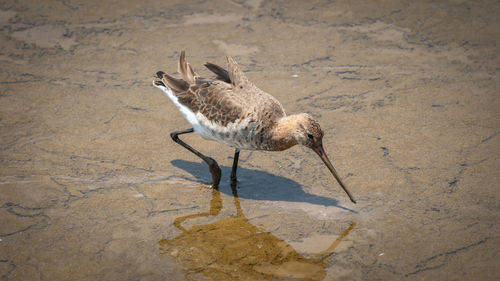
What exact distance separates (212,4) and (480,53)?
505cm

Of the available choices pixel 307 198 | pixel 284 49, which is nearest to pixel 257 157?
pixel 307 198

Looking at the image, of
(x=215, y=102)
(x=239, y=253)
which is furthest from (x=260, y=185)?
(x=239, y=253)

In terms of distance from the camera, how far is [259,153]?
21.6ft

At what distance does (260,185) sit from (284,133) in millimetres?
893

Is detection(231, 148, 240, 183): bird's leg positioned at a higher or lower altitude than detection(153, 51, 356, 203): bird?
lower

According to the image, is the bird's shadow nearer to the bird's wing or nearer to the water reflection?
the water reflection

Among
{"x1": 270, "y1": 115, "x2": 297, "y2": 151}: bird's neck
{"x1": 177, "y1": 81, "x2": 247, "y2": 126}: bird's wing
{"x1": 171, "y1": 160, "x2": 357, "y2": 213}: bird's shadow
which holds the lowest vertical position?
{"x1": 171, "y1": 160, "x2": 357, "y2": 213}: bird's shadow

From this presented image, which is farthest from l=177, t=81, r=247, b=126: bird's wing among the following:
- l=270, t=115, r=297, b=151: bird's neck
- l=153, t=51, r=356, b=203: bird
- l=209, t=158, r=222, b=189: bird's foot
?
l=209, t=158, r=222, b=189: bird's foot

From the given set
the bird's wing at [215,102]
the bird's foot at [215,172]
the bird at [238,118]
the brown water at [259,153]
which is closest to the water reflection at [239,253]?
the brown water at [259,153]

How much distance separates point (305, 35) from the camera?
925 centimetres

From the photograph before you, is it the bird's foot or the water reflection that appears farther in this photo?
the bird's foot

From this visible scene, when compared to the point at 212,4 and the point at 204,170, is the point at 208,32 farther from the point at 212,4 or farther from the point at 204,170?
the point at 204,170

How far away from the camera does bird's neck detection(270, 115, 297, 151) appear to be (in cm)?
530

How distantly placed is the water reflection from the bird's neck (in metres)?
0.86
